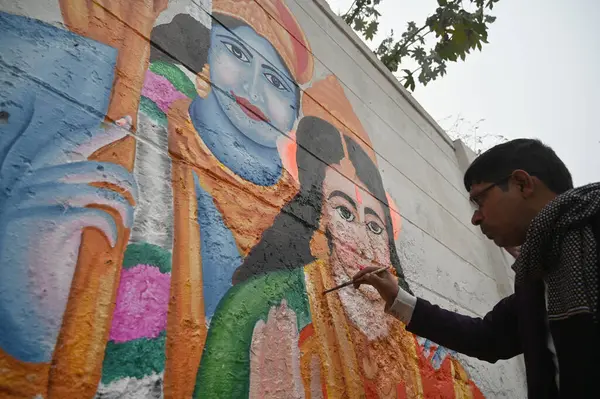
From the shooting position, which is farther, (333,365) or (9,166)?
(333,365)

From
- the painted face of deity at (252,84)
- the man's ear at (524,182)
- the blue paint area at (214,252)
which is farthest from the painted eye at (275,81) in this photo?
the man's ear at (524,182)

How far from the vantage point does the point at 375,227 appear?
2041 mm

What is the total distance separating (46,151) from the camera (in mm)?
850

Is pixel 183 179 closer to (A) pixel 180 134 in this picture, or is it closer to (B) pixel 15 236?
(A) pixel 180 134

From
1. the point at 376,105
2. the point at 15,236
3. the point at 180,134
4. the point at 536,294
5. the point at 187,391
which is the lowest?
the point at 187,391

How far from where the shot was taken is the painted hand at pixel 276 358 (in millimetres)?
1074

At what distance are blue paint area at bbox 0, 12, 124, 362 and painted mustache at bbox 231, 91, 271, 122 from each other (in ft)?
1.84

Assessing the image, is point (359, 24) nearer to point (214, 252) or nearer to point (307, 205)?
point (307, 205)

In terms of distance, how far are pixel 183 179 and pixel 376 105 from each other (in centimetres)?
203

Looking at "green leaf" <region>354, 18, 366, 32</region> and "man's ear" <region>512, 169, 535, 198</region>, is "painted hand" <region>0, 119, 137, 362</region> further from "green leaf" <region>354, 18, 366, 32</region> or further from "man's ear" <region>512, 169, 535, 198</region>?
"green leaf" <region>354, 18, 366, 32</region>

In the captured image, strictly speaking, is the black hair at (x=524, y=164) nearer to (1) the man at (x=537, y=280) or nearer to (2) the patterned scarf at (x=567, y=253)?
(1) the man at (x=537, y=280)

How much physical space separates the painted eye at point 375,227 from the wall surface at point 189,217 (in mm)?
37

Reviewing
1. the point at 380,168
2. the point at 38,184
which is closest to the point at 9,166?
the point at 38,184

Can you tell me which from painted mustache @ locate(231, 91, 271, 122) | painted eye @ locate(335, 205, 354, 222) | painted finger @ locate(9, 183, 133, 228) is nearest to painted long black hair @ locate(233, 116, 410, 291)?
painted eye @ locate(335, 205, 354, 222)
